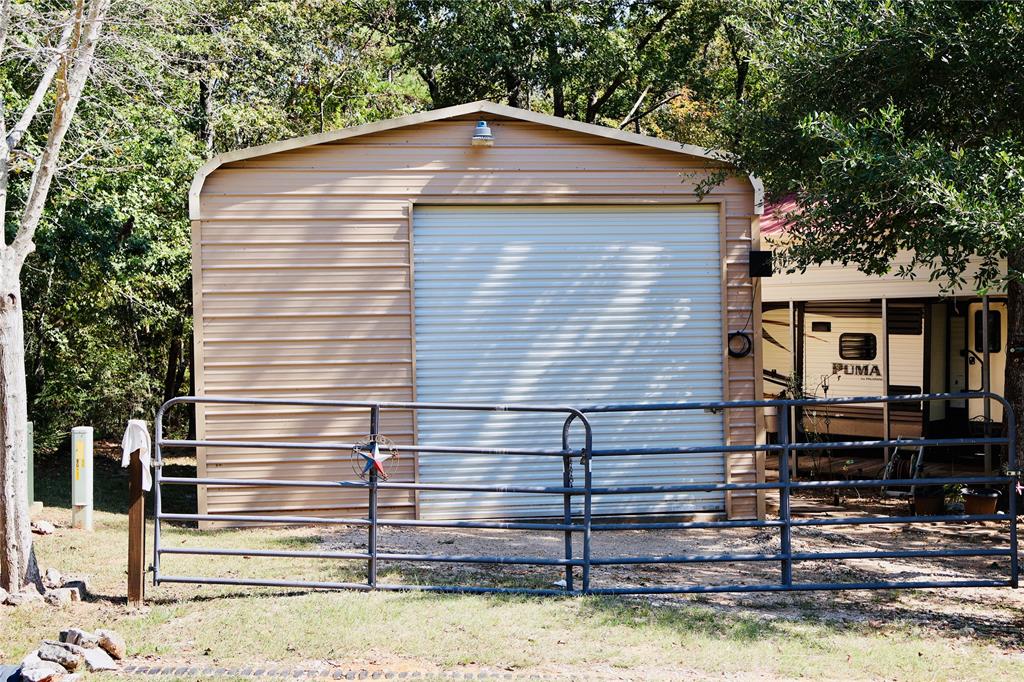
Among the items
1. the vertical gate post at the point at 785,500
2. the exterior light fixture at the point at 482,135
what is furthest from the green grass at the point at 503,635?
the exterior light fixture at the point at 482,135

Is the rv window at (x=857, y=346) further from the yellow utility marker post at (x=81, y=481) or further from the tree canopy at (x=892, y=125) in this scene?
the yellow utility marker post at (x=81, y=481)

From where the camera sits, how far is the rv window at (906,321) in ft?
39.4

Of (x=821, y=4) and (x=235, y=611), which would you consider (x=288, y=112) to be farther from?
(x=235, y=611)

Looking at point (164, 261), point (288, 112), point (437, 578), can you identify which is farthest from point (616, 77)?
point (437, 578)

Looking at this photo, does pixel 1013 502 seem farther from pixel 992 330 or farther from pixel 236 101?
pixel 236 101

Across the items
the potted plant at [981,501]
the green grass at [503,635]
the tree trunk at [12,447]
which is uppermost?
the tree trunk at [12,447]

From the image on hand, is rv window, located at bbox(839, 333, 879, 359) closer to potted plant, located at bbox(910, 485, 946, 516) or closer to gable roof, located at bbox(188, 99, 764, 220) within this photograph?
potted plant, located at bbox(910, 485, 946, 516)

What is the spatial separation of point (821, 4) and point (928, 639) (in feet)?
16.0

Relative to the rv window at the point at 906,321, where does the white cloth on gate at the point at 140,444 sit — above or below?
below

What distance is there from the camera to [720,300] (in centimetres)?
1008

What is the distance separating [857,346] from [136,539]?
9.07m

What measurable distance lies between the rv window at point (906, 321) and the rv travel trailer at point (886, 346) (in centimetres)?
1

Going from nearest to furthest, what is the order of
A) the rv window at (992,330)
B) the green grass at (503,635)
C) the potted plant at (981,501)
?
the green grass at (503,635), the potted plant at (981,501), the rv window at (992,330)

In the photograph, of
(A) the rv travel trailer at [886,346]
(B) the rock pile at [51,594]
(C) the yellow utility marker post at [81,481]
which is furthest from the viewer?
(A) the rv travel trailer at [886,346]
